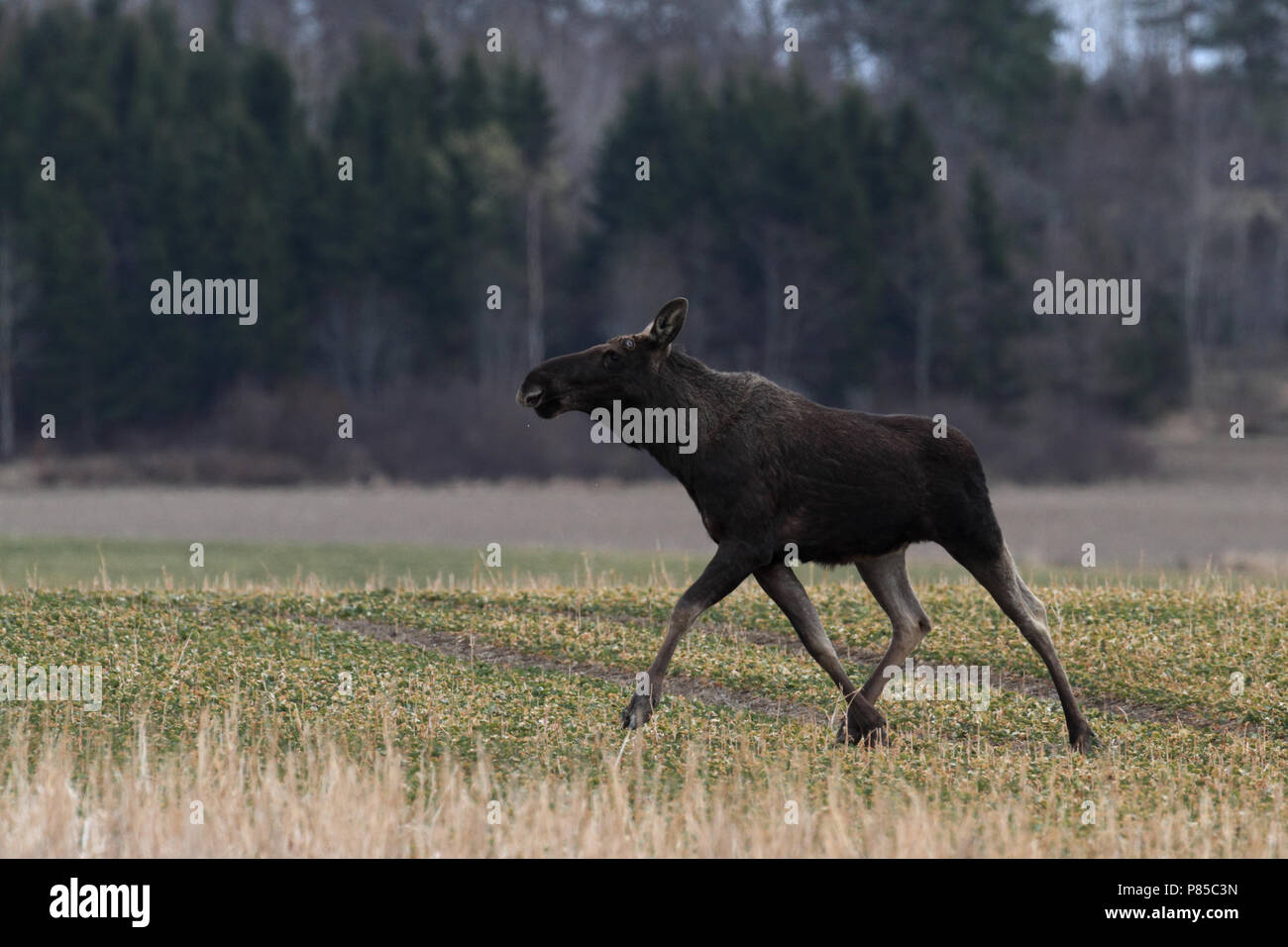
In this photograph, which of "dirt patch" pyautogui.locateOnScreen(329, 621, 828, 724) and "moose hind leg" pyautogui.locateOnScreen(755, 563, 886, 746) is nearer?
"moose hind leg" pyautogui.locateOnScreen(755, 563, 886, 746)

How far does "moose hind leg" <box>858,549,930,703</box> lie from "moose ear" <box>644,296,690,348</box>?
229cm

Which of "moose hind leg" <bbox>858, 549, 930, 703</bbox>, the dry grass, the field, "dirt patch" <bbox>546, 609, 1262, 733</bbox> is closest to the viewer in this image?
the dry grass

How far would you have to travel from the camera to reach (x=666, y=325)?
12.5 metres

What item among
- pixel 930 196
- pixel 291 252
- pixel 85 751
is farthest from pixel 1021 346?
pixel 85 751

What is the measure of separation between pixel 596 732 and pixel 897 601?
262 centimetres

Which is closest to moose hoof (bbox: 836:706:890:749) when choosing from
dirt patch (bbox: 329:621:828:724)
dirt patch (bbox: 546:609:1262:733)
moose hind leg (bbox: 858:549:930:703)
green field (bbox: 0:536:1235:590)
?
moose hind leg (bbox: 858:549:930:703)

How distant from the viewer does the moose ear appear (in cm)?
1238

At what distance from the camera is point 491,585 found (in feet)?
68.0

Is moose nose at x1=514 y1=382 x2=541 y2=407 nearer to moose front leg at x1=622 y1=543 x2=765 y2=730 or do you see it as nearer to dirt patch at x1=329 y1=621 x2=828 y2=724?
moose front leg at x1=622 y1=543 x2=765 y2=730

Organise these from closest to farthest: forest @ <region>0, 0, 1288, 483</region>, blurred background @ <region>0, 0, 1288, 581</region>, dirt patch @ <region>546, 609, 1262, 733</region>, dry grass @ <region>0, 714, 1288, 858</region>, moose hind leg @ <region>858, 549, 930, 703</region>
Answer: dry grass @ <region>0, 714, 1288, 858</region>, moose hind leg @ <region>858, 549, 930, 703</region>, dirt patch @ <region>546, 609, 1262, 733</region>, blurred background @ <region>0, 0, 1288, 581</region>, forest @ <region>0, 0, 1288, 483</region>

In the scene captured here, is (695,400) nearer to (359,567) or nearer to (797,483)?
(797,483)

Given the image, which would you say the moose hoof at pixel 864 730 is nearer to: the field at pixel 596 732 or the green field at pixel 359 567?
the field at pixel 596 732

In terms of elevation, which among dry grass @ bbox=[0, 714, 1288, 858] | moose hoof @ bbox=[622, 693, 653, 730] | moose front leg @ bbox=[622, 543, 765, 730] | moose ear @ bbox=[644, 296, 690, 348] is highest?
moose ear @ bbox=[644, 296, 690, 348]

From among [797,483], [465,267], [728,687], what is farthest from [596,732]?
[465,267]
